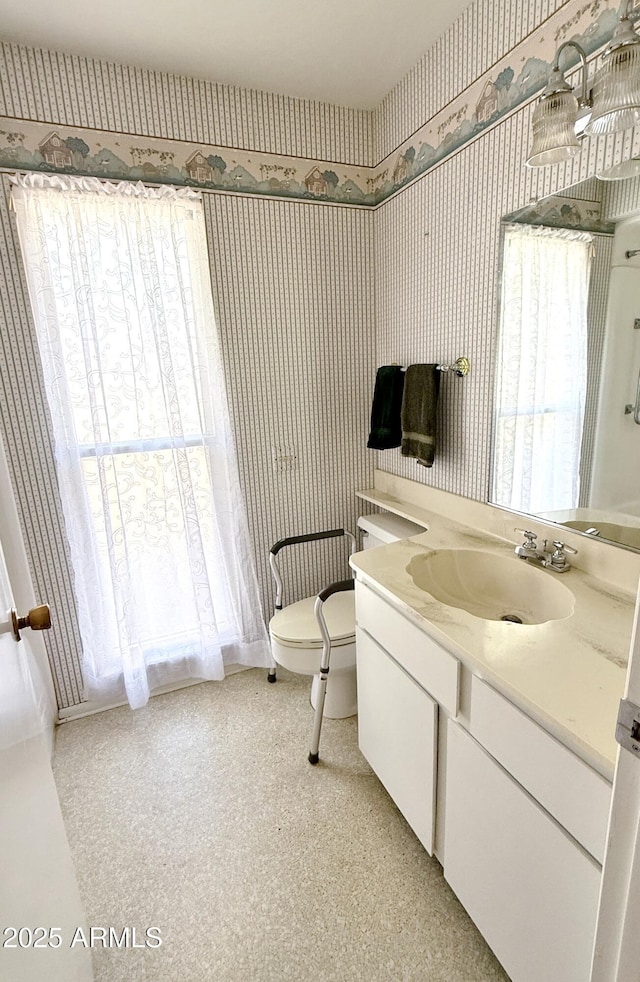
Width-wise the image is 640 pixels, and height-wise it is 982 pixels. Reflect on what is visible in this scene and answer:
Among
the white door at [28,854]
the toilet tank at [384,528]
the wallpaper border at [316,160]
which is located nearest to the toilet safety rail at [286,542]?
the toilet tank at [384,528]

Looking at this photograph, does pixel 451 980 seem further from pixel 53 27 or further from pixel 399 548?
pixel 53 27

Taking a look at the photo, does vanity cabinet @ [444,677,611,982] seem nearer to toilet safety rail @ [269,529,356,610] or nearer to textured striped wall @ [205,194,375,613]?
toilet safety rail @ [269,529,356,610]

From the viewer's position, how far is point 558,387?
141cm

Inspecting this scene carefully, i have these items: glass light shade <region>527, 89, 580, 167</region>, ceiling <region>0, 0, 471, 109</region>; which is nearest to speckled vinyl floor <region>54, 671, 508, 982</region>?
glass light shade <region>527, 89, 580, 167</region>

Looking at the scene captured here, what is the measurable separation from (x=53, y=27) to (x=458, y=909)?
9.62ft

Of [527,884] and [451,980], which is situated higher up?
[527,884]

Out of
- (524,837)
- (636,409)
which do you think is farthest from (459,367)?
(524,837)

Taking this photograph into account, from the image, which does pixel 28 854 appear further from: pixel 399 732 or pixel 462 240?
pixel 462 240

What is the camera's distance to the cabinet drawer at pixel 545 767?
764mm

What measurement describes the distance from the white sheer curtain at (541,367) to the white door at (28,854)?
4.68 ft

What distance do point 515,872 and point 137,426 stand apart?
6.00ft

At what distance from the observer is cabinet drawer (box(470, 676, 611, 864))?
764mm

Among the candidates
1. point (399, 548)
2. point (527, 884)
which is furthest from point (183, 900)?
point (399, 548)

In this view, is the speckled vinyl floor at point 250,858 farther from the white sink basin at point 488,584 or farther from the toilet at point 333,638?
the white sink basin at point 488,584
